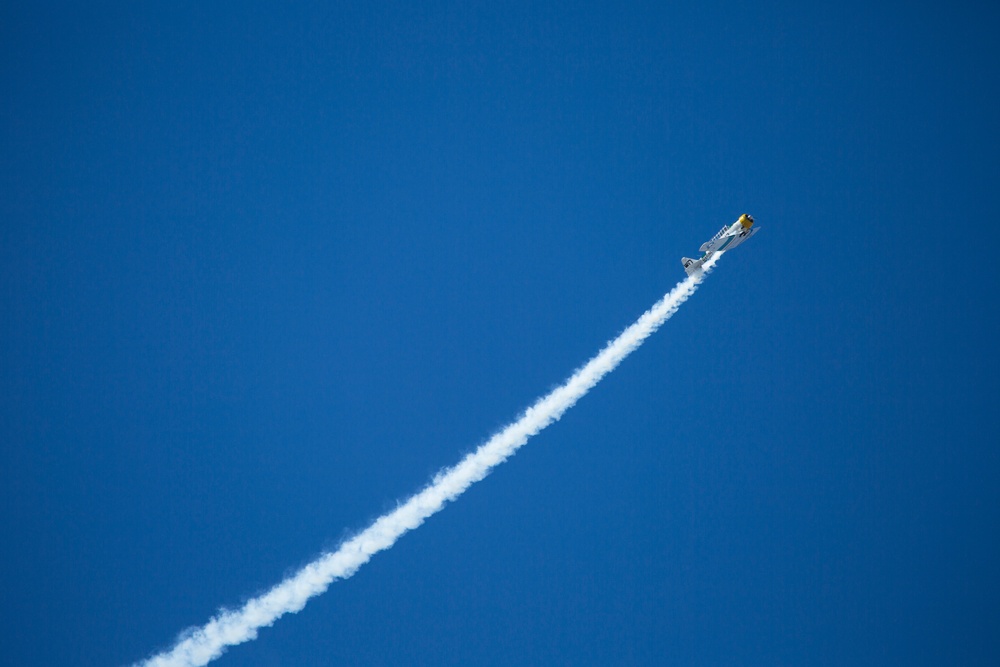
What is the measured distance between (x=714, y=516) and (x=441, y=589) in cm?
2155

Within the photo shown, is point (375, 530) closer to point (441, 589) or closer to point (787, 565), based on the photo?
point (441, 589)

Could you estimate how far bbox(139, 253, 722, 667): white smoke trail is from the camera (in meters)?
28.1

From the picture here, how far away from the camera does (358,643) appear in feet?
139

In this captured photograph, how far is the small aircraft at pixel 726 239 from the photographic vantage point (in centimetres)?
2603

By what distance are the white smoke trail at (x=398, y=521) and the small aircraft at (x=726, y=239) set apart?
12.6 inches

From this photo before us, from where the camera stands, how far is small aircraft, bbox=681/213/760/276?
85.4ft

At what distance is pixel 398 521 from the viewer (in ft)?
98.9

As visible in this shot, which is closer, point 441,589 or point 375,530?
point 375,530

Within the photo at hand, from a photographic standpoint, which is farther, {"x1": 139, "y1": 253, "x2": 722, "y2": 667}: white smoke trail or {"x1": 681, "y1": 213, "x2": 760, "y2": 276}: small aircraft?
{"x1": 139, "y1": 253, "x2": 722, "y2": 667}: white smoke trail

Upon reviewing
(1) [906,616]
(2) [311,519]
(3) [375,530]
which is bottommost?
(1) [906,616]

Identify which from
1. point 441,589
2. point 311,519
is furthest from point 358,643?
point 311,519

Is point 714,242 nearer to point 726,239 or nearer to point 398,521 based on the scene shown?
point 726,239

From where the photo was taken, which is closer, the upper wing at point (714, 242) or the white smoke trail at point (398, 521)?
the upper wing at point (714, 242)

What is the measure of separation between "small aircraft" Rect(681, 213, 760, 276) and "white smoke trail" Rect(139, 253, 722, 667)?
321mm
